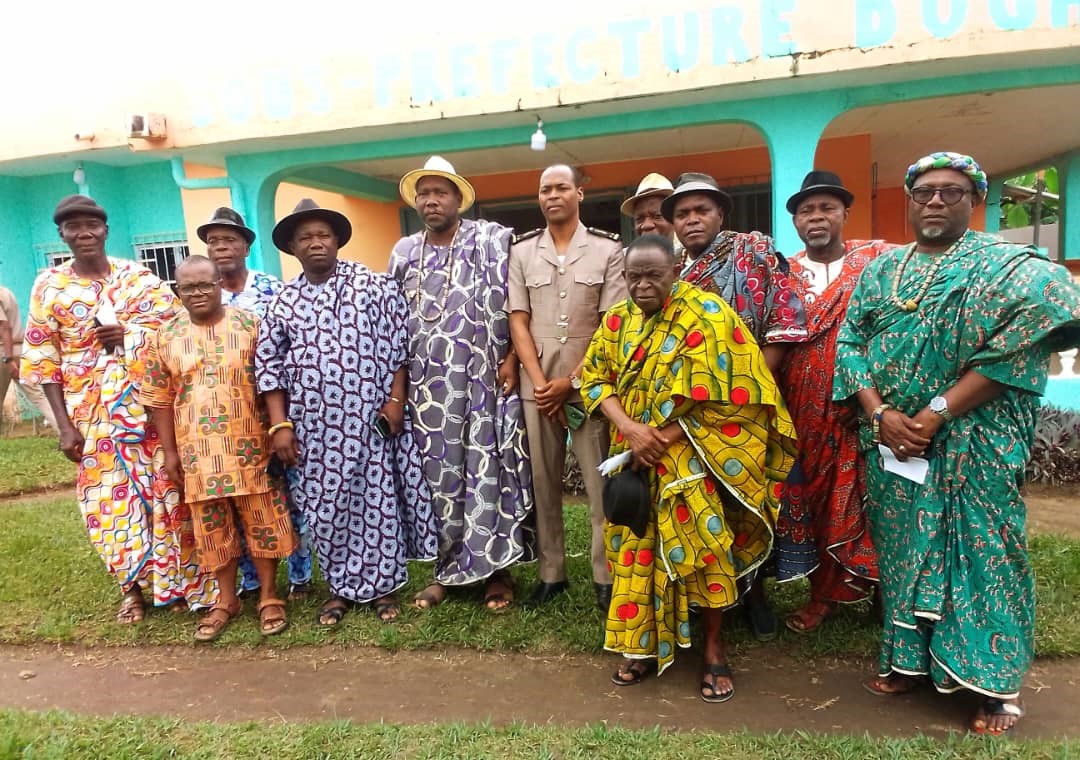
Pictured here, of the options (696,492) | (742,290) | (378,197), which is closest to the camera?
(696,492)

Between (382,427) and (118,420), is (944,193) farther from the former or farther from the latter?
(118,420)

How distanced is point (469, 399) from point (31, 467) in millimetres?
6325

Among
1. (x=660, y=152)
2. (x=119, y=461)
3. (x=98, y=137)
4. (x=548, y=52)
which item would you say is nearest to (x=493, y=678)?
(x=119, y=461)

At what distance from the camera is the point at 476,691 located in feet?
9.35

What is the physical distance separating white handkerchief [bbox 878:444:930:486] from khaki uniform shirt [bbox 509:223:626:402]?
4.21ft

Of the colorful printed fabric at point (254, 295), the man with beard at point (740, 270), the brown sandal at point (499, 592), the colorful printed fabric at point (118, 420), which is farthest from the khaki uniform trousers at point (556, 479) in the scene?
the colorful printed fabric at point (118, 420)

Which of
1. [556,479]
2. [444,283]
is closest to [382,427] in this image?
[444,283]

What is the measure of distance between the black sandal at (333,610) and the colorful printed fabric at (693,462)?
149cm

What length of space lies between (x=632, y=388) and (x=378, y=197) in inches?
341

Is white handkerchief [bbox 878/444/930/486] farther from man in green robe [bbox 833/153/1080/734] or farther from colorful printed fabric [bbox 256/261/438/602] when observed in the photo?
colorful printed fabric [bbox 256/261/438/602]

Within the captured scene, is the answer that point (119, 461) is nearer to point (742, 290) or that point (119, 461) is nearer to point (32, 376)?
point (32, 376)

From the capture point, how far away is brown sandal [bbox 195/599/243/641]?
340cm

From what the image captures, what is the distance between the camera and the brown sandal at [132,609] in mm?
3676

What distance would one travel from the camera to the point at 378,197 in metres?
10.4
